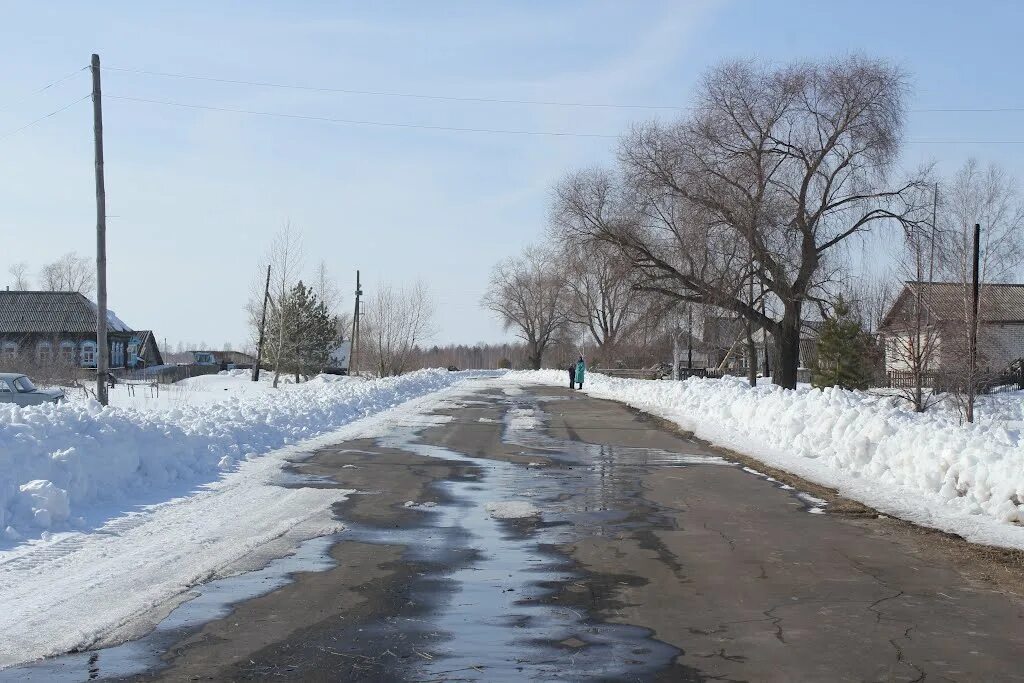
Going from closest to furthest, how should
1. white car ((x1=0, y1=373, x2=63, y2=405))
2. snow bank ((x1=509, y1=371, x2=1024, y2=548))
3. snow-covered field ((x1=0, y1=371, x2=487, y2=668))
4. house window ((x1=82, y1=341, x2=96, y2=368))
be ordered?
snow-covered field ((x1=0, y1=371, x2=487, y2=668))
snow bank ((x1=509, y1=371, x2=1024, y2=548))
white car ((x1=0, y1=373, x2=63, y2=405))
house window ((x1=82, y1=341, x2=96, y2=368))

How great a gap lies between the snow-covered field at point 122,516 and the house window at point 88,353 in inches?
2393

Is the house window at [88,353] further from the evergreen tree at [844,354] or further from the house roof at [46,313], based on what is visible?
the evergreen tree at [844,354]

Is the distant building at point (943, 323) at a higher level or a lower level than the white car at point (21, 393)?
higher

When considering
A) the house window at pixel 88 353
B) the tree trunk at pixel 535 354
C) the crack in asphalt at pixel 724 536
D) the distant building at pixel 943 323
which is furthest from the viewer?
the tree trunk at pixel 535 354

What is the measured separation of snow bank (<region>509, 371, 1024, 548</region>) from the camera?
10930 millimetres

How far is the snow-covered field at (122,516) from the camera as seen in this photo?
6.68m

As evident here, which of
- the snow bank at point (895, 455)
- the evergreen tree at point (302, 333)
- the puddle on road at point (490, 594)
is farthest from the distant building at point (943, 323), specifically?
the evergreen tree at point (302, 333)

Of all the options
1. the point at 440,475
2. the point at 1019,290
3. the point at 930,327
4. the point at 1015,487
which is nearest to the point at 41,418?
the point at 440,475

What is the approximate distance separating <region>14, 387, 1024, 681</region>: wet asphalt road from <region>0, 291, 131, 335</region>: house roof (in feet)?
219

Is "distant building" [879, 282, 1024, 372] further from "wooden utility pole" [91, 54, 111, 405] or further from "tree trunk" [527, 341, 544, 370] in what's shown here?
"tree trunk" [527, 341, 544, 370]

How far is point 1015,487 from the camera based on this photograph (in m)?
10.8

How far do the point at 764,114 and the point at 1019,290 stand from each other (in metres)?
40.6

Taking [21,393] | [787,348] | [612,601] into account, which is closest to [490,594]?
[612,601]

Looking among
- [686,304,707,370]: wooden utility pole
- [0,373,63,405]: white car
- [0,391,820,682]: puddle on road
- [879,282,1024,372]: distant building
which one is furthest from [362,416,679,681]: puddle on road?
[686,304,707,370]: wooden utility pole
